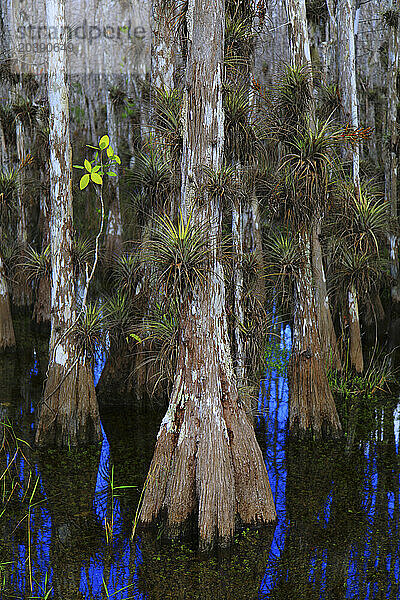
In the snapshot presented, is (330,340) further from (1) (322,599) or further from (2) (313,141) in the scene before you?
(1) (322,599)

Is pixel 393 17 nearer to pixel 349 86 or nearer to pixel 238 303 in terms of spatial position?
pixel 349 86

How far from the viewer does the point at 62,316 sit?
289 inches

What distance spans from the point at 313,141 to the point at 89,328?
295 centimetres

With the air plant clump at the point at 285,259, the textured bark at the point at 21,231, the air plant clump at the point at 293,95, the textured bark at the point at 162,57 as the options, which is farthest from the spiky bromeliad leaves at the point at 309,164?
the textured bark at the point at 21,231

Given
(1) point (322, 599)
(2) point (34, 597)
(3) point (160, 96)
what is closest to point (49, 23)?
(3) point (160, 96)

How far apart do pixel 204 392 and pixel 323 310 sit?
3.56 m

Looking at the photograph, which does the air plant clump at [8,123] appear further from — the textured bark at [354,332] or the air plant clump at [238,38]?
the air plant clump at [238,38]

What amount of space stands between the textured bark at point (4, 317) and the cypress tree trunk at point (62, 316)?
370 centimetres

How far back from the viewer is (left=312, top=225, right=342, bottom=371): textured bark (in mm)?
7598

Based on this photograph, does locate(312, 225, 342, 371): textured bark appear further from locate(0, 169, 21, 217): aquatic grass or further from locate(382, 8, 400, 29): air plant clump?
locate(382, 8, 400, 29): air plant clump

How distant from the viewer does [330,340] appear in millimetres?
8969

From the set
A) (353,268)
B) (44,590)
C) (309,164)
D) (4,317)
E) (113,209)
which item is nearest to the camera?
(44,590)

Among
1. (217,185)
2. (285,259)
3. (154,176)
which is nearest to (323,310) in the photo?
(285,259)

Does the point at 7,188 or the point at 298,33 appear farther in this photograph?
the point at 7,188
